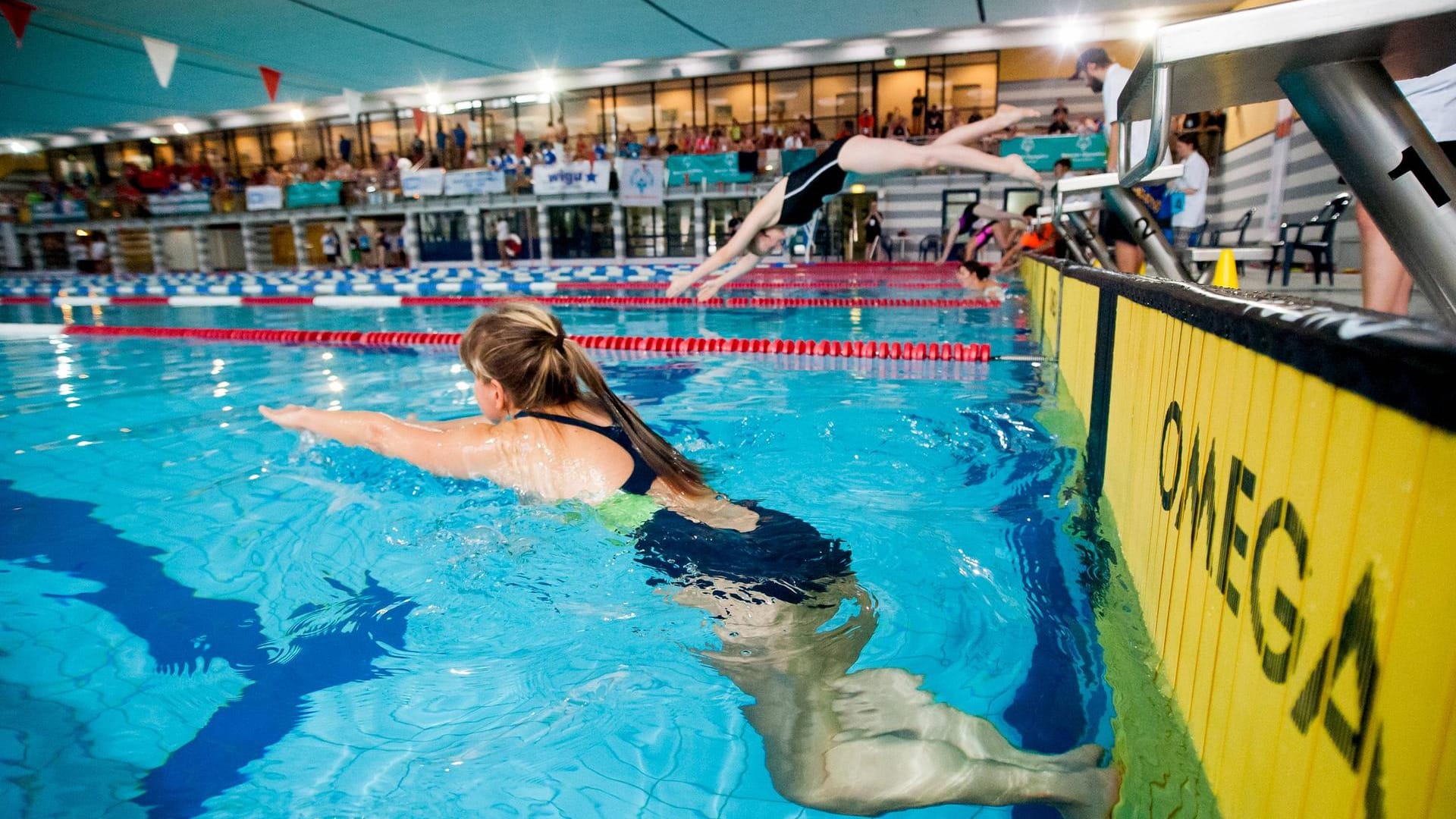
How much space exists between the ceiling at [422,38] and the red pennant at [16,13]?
0.78 m

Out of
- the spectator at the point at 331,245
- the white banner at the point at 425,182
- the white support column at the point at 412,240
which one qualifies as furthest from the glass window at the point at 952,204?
the spectator at the point at 331,245

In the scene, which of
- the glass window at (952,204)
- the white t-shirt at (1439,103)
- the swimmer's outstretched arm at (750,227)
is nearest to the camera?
the white t-shirt at (1439,103)

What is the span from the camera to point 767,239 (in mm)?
6242

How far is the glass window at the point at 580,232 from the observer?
82.8 ft

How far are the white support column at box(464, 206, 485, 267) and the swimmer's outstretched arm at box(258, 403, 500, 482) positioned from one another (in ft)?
72.9

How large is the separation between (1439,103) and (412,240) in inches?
1043

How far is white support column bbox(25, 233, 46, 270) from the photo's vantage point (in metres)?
30.4

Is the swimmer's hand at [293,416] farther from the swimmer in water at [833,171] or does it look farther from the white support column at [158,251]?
the white support column at [158,251]

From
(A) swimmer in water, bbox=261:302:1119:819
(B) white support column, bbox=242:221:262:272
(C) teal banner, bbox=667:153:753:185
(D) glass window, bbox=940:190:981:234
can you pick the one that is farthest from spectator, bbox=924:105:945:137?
(B) white support column, bbox=242:221:262:272

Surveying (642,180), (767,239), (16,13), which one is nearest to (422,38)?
(16,13)

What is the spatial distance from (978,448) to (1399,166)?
→ 3139 mm

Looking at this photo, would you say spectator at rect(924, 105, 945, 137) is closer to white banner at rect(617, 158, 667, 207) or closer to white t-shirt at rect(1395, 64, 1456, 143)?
white banner at rect(617, 158, 667, 207)

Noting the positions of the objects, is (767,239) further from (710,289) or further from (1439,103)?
(1439,103)

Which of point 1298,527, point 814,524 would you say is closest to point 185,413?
point 814,524
